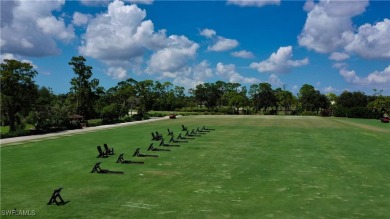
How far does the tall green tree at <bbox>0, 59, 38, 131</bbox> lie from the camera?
43.0 m

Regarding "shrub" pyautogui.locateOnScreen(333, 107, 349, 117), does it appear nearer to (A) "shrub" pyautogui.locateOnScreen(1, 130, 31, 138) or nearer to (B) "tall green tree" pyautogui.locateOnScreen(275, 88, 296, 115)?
(B) "tall green tree" pyautogui.locateOnScreen(275, 88, 296, 115)

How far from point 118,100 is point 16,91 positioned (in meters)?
50.4

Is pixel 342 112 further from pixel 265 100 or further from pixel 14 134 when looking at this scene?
pixel 14 134

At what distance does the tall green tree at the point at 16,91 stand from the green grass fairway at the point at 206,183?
17.0m

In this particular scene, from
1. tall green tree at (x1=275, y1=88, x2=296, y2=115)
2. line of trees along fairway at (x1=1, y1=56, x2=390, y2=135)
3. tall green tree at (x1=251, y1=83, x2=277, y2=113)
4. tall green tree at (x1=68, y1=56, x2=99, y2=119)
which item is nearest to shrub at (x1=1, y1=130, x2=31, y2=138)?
line of trees along fairway at (x1=1, y1=56, x2=390, y2=135)

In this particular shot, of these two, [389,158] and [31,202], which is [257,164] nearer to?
[389,158]

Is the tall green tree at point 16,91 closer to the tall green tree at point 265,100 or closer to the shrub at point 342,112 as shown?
the shrub at point 342,112

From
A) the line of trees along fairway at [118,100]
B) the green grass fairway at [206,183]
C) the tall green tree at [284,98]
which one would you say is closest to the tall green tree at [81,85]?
the line of trees along fairway at [118,100]

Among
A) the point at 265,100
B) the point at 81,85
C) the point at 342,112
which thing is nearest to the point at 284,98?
the point at 265,100

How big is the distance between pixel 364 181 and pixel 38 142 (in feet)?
93.8

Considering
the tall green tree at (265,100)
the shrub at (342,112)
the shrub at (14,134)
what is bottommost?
the shrub at (14,134)

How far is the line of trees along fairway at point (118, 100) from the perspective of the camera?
43.9m

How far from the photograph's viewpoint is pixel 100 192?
15492mm

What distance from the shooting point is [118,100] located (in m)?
94.6
